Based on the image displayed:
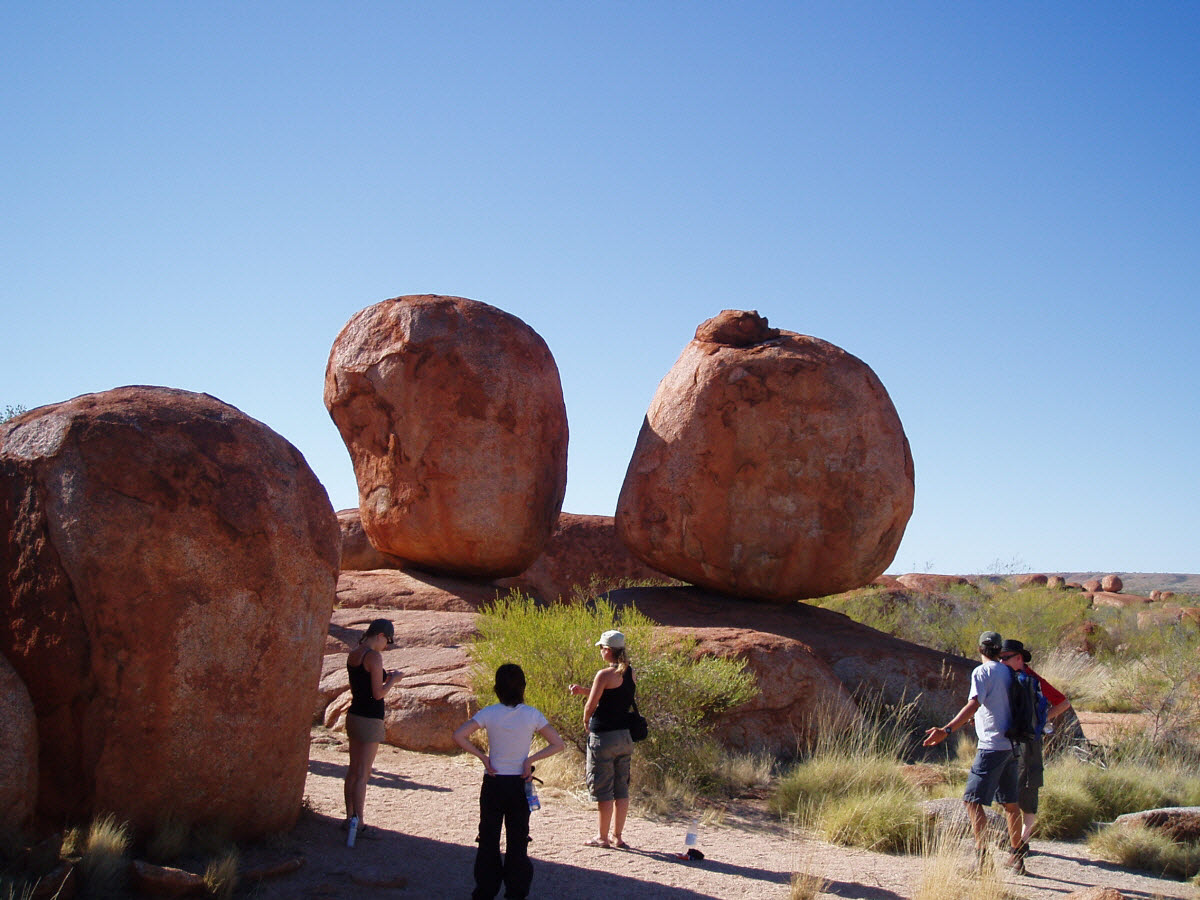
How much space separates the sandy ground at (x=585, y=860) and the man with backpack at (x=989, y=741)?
1.31 feet

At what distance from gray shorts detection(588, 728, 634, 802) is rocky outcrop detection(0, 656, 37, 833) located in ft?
9.64

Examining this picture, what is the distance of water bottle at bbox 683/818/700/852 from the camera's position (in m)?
6.72

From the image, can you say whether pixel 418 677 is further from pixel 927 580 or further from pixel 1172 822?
pixel 927 580

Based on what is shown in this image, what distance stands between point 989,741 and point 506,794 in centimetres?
296

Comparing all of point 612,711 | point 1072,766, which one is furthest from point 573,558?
point 612,711

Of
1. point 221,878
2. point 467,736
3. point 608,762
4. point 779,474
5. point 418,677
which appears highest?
point 779,474

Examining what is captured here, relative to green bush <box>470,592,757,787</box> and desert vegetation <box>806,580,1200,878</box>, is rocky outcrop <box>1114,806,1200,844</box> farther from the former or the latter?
Result: green bush <box>470,592,757,787</box>

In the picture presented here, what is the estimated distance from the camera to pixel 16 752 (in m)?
4.75

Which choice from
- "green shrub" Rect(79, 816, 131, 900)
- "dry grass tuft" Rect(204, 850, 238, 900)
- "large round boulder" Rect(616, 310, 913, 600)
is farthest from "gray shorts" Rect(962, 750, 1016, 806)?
"large round boulder" Rect(616, 310, 913, 600)

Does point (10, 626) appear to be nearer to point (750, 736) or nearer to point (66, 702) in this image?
point (66, 702)

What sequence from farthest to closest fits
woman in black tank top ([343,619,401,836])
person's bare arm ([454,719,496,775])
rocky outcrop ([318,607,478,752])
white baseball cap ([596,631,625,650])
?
rocky outcrop ([318,607,478,752]) < white baseball cap ([596,631,625,650]) < woman in black tank top ([343,619,401,836]) < person's bare arm ([454,719,496,775])

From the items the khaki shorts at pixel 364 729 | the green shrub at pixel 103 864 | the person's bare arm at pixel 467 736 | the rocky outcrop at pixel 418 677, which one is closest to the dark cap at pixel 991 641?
the person's bare arm at pixel 467 736

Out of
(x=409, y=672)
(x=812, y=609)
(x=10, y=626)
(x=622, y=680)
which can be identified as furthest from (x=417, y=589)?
(x=10, y=626)

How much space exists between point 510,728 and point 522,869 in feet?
2.20
